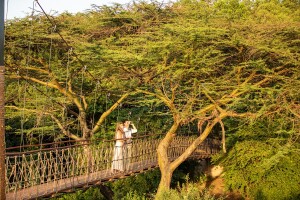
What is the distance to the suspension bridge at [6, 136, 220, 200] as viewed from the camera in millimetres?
7262

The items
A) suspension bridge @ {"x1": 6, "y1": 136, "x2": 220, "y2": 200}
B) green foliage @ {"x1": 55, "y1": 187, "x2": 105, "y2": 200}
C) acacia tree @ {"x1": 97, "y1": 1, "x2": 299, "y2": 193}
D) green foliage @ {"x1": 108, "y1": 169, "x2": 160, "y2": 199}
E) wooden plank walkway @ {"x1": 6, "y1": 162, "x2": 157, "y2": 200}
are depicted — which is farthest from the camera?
green foliage @ {"x1": 108, "y1": 169, "x2": 160, "y2": 199}

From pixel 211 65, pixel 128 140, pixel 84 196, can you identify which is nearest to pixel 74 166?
pixel 128 140

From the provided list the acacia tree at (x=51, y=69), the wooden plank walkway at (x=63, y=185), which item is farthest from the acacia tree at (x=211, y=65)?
the acacia tree at (x=51, y=69)

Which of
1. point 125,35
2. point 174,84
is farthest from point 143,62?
point 125,35

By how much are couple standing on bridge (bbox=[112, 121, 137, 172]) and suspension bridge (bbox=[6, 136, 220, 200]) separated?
0.13m

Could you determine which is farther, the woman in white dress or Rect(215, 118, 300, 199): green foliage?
Rect(215, 118, 300, 199): green foliage

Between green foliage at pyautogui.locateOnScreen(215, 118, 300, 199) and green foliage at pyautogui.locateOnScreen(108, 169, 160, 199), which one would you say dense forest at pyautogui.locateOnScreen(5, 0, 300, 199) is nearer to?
green foliage at pyautogui.locateOnScreen(215, 118, 300, 199)

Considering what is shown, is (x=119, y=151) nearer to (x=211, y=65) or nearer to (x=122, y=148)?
(x=122, y=148)

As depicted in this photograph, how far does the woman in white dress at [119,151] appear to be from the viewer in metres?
9.32

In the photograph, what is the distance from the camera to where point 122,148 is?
9.52 m

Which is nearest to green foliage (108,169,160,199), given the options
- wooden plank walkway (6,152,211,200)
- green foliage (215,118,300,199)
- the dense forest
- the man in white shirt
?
the dense forest

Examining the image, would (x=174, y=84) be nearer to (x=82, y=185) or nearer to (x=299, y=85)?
(x=299, y=85)

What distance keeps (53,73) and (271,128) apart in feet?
20.2

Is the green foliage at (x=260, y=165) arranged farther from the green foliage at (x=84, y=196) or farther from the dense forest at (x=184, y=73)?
the green foliage at (x=84, y=196)
